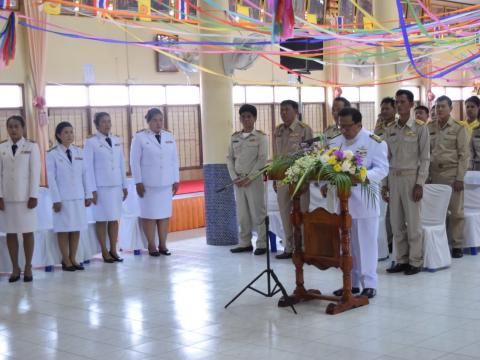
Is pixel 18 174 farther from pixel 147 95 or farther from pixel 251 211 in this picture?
pixel 147 95

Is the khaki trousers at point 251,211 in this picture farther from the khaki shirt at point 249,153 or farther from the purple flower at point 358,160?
the purple flower at point 358,160

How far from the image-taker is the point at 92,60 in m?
14.1

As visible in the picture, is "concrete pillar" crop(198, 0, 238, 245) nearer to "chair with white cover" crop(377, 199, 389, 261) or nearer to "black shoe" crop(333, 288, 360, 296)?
"chair with white cover" crop(377, 199, 389, 261)

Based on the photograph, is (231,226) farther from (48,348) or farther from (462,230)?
(48,348)

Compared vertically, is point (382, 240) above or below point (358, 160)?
below

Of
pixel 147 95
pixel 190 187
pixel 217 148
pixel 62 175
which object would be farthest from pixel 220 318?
pixel 147 95

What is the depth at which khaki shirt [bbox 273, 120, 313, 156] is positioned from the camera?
26.8 feet

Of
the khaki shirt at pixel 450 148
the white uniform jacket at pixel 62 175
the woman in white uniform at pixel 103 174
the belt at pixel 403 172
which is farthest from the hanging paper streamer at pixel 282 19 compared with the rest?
the woman in white uniform at pixel 103 174

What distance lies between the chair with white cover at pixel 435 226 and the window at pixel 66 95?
8.06 meters

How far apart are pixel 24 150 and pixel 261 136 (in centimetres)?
268

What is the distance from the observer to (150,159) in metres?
8.76

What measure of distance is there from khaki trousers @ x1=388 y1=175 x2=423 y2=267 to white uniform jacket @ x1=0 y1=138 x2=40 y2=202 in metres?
3.61

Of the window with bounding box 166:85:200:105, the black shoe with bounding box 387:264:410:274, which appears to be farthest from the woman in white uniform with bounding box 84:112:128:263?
the window with bounding box 166:85:200:105

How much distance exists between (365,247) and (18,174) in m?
3.61
